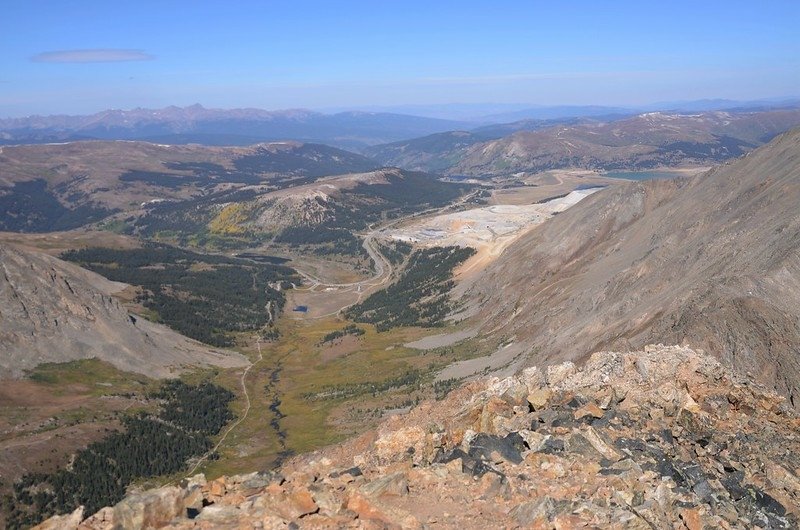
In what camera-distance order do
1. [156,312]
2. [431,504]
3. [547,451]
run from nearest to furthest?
[431,504]
[547,451]
[156,312]

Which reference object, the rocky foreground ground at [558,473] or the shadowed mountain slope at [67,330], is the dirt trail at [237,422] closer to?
the shadowed mountain slope at [67,330]

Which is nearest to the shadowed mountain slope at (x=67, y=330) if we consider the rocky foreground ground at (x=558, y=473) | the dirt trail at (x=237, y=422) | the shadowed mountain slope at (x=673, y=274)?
the dirt trail at (x=237, y=422)

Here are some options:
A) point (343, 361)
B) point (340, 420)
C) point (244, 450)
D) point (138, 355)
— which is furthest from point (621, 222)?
point (138, 355)

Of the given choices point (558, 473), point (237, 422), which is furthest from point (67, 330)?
point (558, 473)

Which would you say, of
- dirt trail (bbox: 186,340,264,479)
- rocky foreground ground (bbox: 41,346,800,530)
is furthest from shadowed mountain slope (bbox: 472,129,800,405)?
dirt trail (bbox: 186,340,264,479)

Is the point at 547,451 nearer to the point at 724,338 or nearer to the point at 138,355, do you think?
the point at 724,338

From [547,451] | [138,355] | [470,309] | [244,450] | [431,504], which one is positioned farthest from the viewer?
[470,309]

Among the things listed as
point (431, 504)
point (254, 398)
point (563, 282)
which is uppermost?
point (431, 504)

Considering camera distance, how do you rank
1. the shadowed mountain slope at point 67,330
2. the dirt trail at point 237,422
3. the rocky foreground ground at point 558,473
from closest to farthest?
the rocky foreground ground at point 558,473, the dirt trail at point 237,422, the shadowed mountain slope at point 67,330
